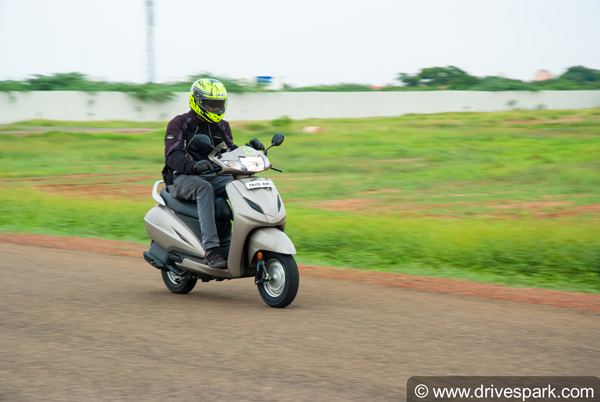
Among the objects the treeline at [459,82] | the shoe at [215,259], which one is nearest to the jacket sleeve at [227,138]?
the shoe at [215,259]

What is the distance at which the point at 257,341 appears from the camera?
19.0 feet

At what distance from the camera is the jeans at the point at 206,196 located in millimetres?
7359

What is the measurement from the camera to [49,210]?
16.0 m

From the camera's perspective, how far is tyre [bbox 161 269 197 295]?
810cm

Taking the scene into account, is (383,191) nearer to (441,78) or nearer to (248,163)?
(248,163)

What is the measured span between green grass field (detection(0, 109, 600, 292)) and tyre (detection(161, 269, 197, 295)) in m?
3.27

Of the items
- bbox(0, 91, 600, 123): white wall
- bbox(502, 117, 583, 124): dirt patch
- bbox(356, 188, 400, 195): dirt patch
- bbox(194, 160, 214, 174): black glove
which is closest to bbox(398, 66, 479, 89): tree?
bbox(0, 91, 600, 123): white wall

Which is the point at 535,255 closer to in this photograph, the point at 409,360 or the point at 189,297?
the point at 189,297

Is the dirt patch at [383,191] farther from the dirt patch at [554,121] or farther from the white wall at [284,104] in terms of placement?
the white wall at [284,104]

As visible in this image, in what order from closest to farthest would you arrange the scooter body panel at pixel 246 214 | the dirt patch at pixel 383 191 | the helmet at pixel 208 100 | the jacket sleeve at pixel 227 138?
the scooter body panel at pixel 246 214, the helmet at pixel 208 100, the jacket sleeve at pixel 227 138, the dirt patch at pixel 383 191

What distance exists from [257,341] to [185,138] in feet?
8.78

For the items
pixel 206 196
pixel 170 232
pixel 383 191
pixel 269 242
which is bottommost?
pixel 383 191

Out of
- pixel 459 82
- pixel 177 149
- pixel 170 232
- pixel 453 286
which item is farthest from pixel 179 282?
pixel 459 82

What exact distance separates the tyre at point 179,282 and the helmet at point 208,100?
1681 millimetres
